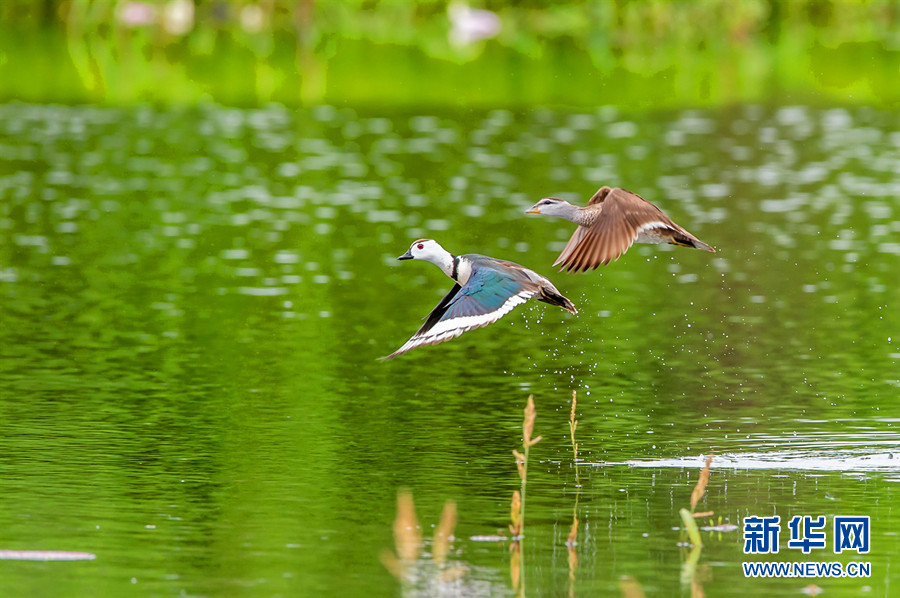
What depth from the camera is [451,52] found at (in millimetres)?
63438

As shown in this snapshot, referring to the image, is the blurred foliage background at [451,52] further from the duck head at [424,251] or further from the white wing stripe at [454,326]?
the white wing stripe at [454,326]

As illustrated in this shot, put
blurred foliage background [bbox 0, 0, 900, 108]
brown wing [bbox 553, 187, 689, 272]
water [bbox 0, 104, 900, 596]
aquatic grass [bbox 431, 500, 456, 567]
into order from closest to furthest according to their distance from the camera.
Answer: aquatic grass [bbox 431, 500, 456, 567] < water [bbox 0, 104, 900, 596] < brown wing [bbox 553, 187, 689, 272] < blurred foliage background [bbox 0, 0, 900, 108]

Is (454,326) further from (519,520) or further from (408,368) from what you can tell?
(408,368)

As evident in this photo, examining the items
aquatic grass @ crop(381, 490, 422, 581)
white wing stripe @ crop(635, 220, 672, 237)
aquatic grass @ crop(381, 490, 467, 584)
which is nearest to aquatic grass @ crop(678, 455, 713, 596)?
aquatic grass @ crop(381, 490, 467, 584)

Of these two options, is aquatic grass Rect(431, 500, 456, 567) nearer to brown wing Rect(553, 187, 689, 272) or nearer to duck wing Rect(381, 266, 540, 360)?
duck wing Rect(381, 266, 540, 360)

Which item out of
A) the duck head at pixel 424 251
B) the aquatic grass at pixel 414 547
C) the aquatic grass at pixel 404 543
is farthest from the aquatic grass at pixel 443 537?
the duck head at pixel 424 251

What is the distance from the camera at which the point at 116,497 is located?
43.6 feet

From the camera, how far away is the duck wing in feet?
41.9

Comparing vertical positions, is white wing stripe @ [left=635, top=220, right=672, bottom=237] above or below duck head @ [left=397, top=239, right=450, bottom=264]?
above

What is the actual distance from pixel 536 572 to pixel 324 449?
3992 millimetres

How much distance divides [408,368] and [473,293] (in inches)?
251

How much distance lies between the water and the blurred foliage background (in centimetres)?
1104

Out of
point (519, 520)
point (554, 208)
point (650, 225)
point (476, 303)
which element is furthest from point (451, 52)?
point (519, 520)

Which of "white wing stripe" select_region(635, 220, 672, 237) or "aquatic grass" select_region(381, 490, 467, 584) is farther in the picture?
"white wing stripe" select_region(635, 220, 672, 237)
